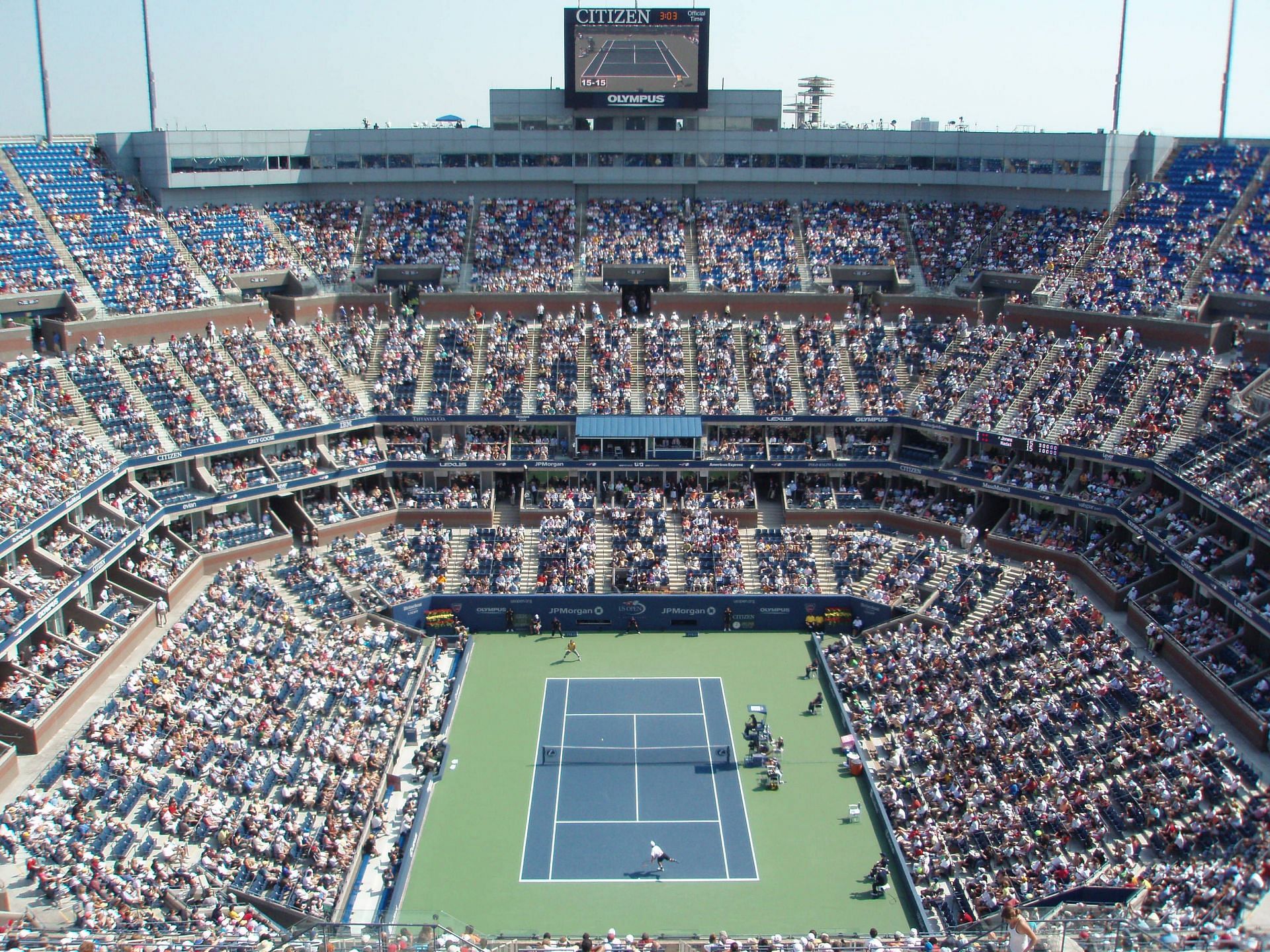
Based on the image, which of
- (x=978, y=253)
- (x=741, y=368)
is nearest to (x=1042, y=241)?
(x=978, y=253)

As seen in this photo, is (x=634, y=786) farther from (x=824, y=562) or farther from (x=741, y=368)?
(x=741, y=368)

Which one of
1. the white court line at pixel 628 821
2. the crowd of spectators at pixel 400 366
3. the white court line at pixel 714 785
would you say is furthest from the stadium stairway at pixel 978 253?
the white court line at pixel 628 821

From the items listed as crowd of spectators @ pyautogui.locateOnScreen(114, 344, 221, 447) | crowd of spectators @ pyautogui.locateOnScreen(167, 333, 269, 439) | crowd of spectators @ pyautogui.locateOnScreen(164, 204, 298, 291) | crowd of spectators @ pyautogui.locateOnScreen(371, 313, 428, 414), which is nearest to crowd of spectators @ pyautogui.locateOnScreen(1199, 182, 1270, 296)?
crowd of spectators @ pyautogui.locateOnScreen(164, 204, 298, 291)

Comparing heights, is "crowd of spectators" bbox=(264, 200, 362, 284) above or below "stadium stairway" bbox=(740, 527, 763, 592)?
above

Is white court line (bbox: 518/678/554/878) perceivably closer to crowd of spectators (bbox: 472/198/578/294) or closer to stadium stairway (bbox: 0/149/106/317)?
crowd of spectators (bbox: 472/198/578/294)

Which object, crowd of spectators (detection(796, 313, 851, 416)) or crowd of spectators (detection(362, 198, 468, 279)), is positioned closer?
crowd of spectators (detection(796, 313, 851, 416))
